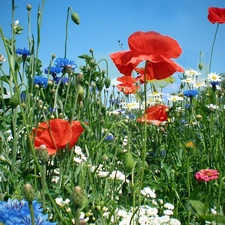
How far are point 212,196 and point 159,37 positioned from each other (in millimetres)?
857

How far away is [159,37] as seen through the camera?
1185mm

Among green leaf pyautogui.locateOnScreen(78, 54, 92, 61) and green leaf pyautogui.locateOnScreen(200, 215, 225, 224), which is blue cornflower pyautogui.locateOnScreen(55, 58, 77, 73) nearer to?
green leaf pyautogui.locateOnScreen(78, 54, 92, 61)

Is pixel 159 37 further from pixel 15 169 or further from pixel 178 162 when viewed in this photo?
pixel 178 162

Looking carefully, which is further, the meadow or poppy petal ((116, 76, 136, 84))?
poppy petal ((116, 76, 136, 84))

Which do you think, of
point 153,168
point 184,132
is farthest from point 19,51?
point 184,132

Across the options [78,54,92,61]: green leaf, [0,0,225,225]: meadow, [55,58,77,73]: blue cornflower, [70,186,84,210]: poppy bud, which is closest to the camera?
[70,186,84,210]: poppy bud

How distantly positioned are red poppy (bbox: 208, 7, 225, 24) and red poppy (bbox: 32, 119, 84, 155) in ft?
3.86

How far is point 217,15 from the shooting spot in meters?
2.33

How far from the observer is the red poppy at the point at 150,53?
117 cm

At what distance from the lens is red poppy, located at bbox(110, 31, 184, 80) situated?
1.17 m

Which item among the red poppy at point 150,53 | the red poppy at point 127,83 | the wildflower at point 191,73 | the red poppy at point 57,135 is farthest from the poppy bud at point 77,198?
the wildflower at point 191,73

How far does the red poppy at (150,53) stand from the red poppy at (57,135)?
371 millimetres

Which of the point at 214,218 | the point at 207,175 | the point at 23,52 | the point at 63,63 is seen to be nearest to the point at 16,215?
the point at 214,218

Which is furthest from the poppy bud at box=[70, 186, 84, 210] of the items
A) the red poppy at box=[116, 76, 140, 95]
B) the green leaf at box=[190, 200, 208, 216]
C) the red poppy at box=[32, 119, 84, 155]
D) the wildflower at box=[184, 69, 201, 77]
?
the wildflower at box=[184, 69, 201, 77]
